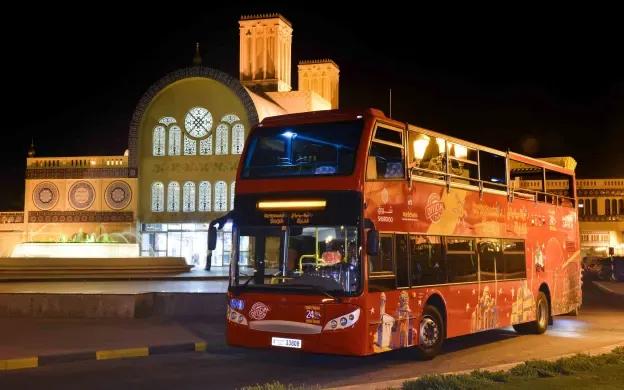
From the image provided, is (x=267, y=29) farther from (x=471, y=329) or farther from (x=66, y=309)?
(x=471, y=329)

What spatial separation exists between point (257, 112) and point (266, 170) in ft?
117

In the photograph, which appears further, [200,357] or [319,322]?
[200,357]

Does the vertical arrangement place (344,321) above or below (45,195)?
below

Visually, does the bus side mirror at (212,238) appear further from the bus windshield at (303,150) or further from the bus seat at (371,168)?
the bus seat at (371,168)

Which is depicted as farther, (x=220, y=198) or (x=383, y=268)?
(x=220, y=198)

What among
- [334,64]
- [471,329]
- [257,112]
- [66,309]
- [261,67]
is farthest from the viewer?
[334,64]

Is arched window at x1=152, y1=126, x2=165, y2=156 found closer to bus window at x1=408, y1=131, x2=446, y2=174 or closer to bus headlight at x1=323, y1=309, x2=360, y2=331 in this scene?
bus window at x1=408, y1=131, x2=446, y2=174

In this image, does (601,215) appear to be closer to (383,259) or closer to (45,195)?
(45,195)

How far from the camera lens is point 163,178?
49.1 m

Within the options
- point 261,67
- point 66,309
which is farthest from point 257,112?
point 66,309

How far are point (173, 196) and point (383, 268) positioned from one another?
1522 inches

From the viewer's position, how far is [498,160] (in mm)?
15766

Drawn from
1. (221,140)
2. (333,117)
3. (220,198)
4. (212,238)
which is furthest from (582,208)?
(212,238)

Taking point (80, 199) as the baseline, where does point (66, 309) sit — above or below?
below
